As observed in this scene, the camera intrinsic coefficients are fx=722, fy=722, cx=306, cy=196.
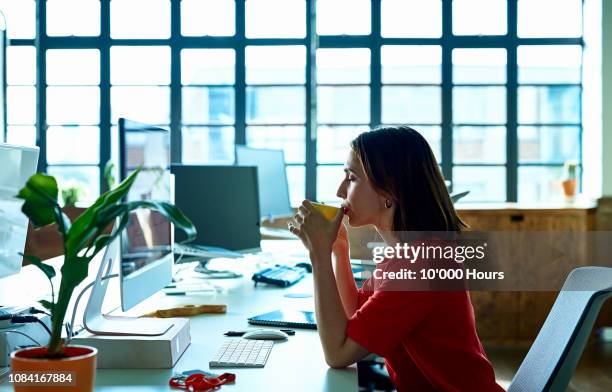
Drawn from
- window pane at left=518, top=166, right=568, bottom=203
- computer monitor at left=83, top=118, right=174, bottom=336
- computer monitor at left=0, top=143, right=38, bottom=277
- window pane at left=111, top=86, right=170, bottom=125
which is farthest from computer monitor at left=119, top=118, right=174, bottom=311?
window pane at left=518, top=166, right=568, bottom=203

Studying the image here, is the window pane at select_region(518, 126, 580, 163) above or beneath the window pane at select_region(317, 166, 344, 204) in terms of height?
above

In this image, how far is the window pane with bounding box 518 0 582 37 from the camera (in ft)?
17.8

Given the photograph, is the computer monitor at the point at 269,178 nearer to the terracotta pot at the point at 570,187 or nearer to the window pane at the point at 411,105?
the window pane at the point at 411,105

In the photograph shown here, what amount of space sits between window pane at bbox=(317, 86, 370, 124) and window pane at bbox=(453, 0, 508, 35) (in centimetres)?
86

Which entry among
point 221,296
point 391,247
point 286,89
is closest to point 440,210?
point 391,247

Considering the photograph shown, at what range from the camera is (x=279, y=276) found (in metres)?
2.77

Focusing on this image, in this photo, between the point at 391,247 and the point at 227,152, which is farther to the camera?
the point at 227,152

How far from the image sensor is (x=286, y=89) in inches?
214

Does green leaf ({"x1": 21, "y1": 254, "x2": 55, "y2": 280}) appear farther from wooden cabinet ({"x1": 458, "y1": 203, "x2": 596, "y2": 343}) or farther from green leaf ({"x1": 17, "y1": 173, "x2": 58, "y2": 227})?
wooden cabinet ({"x1": 458, "y1": 203, "x2": 596, "y2": 343})

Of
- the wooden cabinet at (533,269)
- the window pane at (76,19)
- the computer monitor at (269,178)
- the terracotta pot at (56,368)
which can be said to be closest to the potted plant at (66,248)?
the terracotta pot at (56,368)

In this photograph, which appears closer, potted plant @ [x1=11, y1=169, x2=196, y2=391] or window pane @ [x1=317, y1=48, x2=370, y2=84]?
potted plant @ [x1=11, y1=169, x2=196, y2=391]

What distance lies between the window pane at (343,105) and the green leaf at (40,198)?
4.47 metres

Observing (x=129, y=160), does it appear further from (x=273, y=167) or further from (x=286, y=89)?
(x=286, y=89)

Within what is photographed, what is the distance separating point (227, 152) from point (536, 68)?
2413 millimetres
